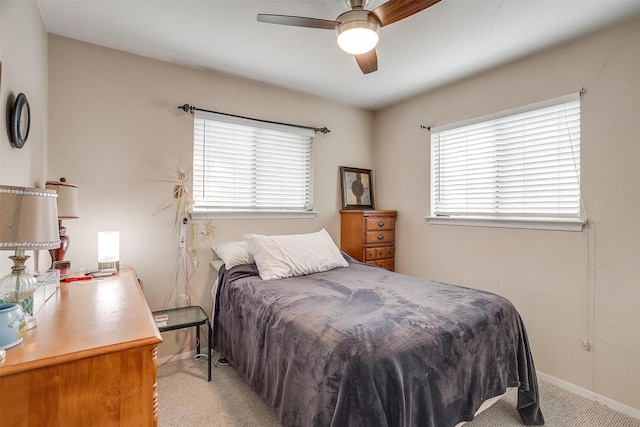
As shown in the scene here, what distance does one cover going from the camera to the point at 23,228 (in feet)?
3.21

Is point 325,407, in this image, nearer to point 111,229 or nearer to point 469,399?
point 469,399

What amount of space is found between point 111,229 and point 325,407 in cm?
214

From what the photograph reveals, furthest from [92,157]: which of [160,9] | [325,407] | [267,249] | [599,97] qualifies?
[599,97]

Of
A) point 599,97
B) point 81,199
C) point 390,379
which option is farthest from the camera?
point 81,199

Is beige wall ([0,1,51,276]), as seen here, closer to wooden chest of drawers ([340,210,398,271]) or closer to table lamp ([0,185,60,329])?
table lamp ([0,185,60,329])

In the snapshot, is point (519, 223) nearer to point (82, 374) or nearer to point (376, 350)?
point (376, 350)

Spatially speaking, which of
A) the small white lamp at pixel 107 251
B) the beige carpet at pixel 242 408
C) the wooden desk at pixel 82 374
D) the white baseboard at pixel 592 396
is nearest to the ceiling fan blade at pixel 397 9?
the wooden desk at pixel 82 374

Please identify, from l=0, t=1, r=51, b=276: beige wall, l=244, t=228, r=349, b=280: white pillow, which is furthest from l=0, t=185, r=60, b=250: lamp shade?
l=244, t=228, r=349, b=280: white pillow

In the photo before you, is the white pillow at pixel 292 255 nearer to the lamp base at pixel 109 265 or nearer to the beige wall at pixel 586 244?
the lamp base at pixel 109 265

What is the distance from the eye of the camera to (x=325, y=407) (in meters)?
1.30

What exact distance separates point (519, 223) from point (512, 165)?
505 millimetres

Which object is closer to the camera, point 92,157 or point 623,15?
point 623,15

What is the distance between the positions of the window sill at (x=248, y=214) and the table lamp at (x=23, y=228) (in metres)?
1.70

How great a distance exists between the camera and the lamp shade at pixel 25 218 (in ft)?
3.12
